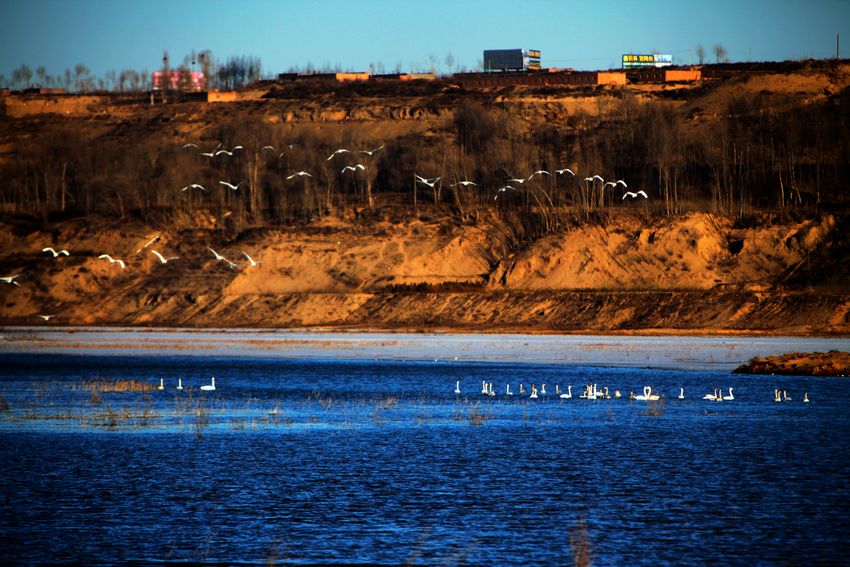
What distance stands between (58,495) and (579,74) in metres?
144

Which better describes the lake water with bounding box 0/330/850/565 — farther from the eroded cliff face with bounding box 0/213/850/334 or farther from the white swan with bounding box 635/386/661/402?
the eroded cliff face with bounding box 0/213/850/334

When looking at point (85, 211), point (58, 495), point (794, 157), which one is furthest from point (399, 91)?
point (58, 495)

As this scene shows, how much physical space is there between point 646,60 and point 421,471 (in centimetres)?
16475

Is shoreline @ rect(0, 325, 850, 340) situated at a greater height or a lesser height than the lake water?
greater

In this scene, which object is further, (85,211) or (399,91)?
(399,91)

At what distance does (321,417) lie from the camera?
43625mm

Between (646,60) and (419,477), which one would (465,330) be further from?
(646,60)

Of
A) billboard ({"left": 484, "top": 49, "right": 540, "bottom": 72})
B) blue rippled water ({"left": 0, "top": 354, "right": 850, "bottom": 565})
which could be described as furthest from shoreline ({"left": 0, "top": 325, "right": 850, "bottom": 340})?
billboard ({"left": 484, "top": 49, "right": 540, "bottom": 72})

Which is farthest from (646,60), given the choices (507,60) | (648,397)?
(648,397)

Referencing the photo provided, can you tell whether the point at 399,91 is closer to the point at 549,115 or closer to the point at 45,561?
the point at 549,115

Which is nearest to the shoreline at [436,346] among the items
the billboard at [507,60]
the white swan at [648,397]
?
the white swan at [648,397]

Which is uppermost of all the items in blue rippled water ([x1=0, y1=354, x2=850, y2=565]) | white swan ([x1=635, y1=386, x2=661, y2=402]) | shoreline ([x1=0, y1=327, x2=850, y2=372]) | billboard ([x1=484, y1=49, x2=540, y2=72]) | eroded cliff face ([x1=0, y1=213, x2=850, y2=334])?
billboard ([x1=484, y1=49, x2=540, y2=72])

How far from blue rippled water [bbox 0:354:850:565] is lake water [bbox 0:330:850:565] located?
0.09 m

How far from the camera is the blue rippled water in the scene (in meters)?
22.8
